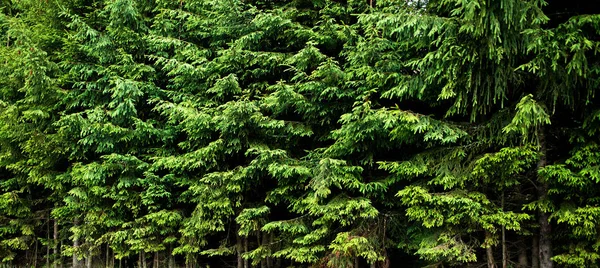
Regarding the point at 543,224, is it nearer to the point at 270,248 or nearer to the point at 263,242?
the point at 270,248

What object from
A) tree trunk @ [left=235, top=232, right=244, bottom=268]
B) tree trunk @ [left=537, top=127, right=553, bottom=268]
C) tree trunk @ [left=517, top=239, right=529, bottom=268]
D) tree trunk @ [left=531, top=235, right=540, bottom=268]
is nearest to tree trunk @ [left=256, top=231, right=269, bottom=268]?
tree trunk @ [left=235, top=232, right=244, bottom=268]

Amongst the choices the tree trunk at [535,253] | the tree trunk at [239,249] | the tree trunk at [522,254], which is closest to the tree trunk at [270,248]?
the tree trunk at [239,249]

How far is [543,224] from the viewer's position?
5.90m

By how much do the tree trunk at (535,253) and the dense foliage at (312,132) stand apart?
30 millimetres

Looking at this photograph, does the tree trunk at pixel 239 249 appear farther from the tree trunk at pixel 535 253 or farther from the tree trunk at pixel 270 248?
the tree trunk at pixel 535 253

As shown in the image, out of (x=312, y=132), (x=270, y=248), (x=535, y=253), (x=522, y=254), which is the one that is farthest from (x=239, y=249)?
(x=535, y=253)

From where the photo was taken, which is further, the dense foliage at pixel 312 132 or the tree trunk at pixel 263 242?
the tree trunk at pixel 263 242

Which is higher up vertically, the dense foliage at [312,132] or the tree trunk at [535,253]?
the dense foliage at [312,132]

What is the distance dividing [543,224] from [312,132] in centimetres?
389

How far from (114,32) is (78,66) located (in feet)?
3.90

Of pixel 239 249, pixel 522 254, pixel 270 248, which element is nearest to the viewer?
pixel 522 254

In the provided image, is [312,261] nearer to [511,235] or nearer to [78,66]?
[511,235]

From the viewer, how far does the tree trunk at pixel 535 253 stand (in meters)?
6.16

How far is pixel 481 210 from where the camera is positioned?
580 centimetres
